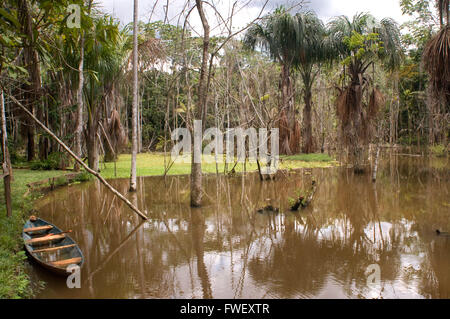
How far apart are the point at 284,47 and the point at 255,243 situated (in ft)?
55.4

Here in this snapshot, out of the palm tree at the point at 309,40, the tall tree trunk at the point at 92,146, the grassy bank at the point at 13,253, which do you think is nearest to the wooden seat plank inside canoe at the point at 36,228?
the grassy bank at the point at 13,253

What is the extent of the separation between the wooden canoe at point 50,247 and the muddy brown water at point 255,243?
0.26 metres

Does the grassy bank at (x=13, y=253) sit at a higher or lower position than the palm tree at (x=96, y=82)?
lower

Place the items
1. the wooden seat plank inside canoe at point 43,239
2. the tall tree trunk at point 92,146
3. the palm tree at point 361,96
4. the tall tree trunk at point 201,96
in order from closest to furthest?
1. the wooden seat plank inside canoe at point 43,239
2. the tall tree trunk at point 201,96
3. the tall tree trunk at point 92,146
4. the palm tree at point 361,96

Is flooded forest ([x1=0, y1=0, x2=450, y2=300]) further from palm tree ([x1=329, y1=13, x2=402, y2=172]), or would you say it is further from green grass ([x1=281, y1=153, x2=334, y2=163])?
green grass ([x1=281, y1=153, x2=334, y2=163])

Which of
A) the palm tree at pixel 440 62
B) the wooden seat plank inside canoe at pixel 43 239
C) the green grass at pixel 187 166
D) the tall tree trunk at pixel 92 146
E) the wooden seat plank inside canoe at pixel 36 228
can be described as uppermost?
the palm tree at pixel 440 62

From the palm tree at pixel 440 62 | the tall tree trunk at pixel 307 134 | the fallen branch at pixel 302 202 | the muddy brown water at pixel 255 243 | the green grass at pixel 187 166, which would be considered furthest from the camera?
the tall tree trunk at pixel 307 134

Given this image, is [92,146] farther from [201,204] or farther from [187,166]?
[201,204]

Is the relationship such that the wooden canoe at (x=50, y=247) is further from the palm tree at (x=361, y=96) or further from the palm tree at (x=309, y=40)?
the palm tree at (x=309, y=40)

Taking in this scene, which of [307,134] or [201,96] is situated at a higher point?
[201,96]

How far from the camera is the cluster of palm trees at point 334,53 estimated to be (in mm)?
15008

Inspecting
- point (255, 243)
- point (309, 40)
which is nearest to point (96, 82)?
point (255, 243)

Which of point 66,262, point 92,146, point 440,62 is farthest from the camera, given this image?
point 92,146

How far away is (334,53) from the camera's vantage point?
19547mm
